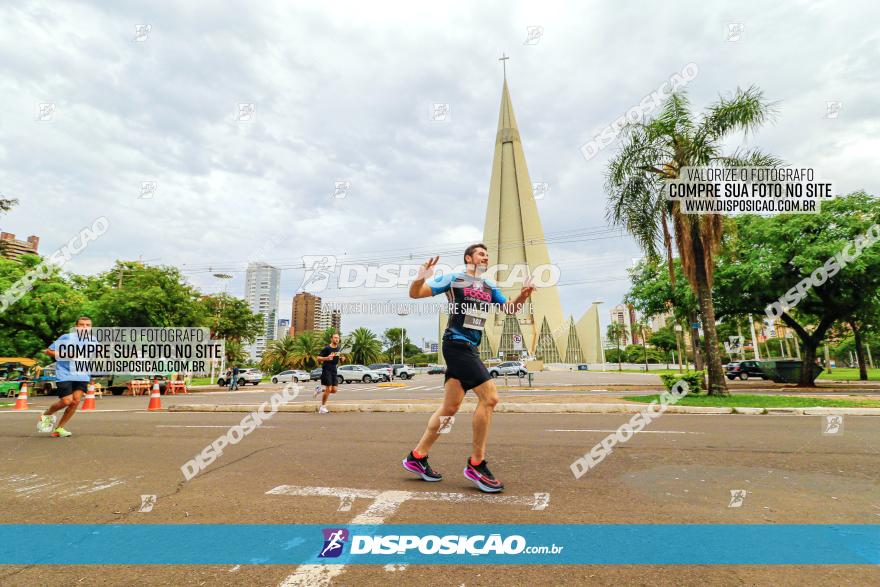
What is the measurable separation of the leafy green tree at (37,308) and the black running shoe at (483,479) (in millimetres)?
31525

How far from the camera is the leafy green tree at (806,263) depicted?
54.6ft

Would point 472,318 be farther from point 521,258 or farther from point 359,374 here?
point 521,258

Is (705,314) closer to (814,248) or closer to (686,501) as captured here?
(814,248)

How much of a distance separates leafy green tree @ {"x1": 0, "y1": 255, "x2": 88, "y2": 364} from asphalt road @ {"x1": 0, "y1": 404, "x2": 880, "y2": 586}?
2600cm

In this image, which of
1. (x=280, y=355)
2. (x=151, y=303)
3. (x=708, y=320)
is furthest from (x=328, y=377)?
(x=280, y=355)

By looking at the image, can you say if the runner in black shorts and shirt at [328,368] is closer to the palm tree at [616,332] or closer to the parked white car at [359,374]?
the parked white car at [359,374]

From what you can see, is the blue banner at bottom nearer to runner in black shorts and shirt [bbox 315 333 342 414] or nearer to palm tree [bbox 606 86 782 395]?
runner in black shorts and shirt [bbox 315 333 342 414]

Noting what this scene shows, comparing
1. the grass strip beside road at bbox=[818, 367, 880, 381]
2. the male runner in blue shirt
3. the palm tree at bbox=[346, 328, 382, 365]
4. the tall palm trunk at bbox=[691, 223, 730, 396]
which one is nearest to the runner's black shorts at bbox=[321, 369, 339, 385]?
the male runner in blue shirt

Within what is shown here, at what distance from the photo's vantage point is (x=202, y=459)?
16.6 ft

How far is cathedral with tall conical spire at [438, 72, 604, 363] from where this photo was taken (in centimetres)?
9012

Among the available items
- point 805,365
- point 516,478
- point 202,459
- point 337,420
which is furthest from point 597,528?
point 805,365

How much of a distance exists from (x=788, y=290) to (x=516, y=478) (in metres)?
19.4

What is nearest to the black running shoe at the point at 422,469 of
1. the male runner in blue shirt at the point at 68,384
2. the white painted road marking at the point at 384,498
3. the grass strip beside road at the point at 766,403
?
the white painted road marking at the point at 384,498

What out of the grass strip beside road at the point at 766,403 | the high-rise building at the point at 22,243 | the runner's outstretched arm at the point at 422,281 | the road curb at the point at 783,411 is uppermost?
the high-rise building at the point at 22,243
